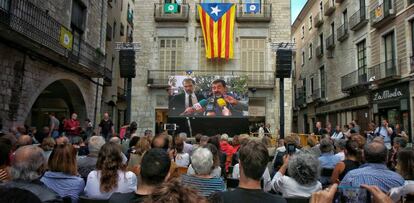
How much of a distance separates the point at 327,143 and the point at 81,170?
3479mm

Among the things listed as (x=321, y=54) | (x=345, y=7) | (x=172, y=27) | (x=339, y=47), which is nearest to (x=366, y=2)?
(x=345, y=7)

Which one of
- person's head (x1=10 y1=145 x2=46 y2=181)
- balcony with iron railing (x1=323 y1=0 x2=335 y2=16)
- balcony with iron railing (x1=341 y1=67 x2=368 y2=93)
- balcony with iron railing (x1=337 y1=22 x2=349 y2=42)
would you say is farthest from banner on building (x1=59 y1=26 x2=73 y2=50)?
balcony with iron railing (x1=323 y1=0 x2=335 y2=16)

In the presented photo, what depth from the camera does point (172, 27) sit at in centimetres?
2056

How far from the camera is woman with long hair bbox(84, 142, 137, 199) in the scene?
3.29 metres

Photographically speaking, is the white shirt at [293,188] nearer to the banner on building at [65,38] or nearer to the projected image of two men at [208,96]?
the banner on building at [65,38]

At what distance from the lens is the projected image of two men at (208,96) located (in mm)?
17078

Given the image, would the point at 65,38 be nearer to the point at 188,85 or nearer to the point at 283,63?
the point at 283,63

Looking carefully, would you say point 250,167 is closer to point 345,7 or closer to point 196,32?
point 196,32

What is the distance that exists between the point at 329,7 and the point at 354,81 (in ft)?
22.2

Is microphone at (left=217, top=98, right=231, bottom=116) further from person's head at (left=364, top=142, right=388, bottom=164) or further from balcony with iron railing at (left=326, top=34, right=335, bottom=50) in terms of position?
person's head at (left=364, top=142, right=388, bottom=164)

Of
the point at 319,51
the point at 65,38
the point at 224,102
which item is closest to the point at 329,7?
the point at 319,51

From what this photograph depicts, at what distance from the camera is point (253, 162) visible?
2.47m

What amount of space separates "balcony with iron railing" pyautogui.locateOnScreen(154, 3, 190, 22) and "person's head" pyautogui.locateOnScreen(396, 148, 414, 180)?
59.7 feet

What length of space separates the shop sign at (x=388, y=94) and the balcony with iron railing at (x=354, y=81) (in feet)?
2.85
